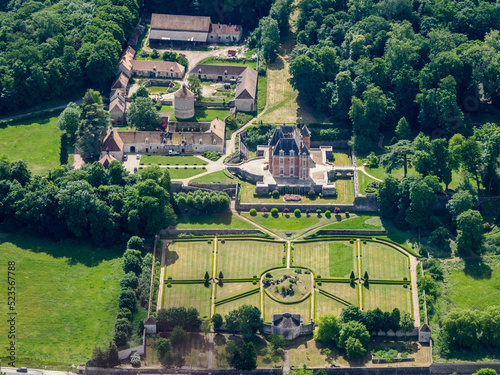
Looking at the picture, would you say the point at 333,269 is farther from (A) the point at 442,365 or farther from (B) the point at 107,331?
(B) the point at 107,331

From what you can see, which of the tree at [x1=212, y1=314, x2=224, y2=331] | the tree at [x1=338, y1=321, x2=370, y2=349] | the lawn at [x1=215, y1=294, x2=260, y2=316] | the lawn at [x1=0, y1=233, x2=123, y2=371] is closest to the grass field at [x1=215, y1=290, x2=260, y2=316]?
the lawn at [x1=215, y1=294, x2=260, y2=316]

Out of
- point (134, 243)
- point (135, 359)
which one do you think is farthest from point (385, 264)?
point (135, 359)

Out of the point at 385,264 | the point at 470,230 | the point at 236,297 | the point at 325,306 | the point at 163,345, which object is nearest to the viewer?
the point at 163,345

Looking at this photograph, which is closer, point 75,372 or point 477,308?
point 75,372

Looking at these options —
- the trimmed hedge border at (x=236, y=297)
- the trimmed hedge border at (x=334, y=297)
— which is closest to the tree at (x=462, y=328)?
the trimmed hedge border at (x=334, y=297)

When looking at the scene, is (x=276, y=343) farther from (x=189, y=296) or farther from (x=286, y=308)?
(x=189, y=296)

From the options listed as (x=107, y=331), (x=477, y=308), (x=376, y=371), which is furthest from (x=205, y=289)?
(x=477, y=308)
